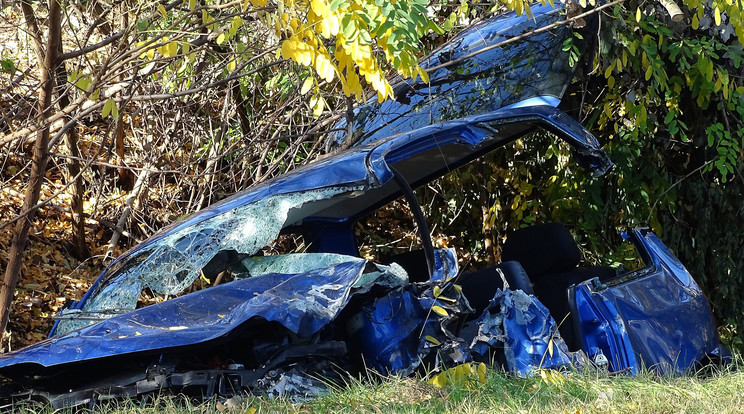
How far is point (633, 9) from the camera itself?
6.05 m

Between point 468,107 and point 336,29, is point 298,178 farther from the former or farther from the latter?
point 468,107

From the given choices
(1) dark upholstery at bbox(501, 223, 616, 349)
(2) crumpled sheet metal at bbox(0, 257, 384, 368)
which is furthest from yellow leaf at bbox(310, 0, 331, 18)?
(1) dark upholstery at bbox(501, 223, 616, 349)

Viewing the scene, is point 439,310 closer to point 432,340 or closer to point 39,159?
point 432,340

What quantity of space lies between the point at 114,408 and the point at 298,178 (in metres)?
1.46

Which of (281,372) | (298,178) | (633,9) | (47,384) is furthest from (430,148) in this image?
(633,9)

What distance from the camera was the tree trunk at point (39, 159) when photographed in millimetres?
4543

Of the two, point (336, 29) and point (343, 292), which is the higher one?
point (336, 29)

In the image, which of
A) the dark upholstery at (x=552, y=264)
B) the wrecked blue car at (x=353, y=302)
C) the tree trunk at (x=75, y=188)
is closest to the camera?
the wrecked blue car at (x=353, y=302)

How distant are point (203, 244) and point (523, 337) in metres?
1.58

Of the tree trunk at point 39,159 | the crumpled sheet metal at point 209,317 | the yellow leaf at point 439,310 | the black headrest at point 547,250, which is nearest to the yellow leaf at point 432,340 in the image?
the yellow leaf at point 439,310

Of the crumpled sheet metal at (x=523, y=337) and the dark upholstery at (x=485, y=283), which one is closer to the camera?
the crumpled sheet metal at (x=523, y=337)

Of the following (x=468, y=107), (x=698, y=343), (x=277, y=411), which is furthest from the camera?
(x=468, y=107)

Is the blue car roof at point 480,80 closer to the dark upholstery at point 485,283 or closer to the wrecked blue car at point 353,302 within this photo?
the wrecked blue car at point 353,302

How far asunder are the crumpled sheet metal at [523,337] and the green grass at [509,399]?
5.2 inches
